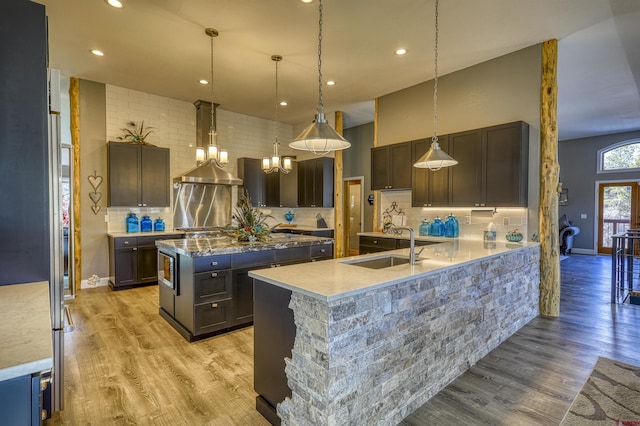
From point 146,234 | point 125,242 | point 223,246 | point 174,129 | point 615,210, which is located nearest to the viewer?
point 223,246

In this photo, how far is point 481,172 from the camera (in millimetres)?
4539

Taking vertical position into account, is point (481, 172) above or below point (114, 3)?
below

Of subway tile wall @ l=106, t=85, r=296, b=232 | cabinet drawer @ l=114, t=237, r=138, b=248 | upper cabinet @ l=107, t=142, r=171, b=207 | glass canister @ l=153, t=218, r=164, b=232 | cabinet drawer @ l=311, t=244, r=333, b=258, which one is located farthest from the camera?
glass canister @ l=153, t=218, r=164, b=232

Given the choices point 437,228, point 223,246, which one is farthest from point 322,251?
point 437,228

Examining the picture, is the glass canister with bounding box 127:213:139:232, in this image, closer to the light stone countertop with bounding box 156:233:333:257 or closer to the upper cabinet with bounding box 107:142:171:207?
the upper cabinet with bounding box 107:142:171:207

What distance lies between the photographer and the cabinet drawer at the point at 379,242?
5145 millimetres

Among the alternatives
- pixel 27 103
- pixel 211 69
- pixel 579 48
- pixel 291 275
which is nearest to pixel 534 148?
pixel 579 48

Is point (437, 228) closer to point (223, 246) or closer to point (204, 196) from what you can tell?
point (223, 246)

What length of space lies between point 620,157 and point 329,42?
970 centimetres

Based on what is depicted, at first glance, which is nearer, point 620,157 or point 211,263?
point 211,263

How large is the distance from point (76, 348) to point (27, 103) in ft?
8.68

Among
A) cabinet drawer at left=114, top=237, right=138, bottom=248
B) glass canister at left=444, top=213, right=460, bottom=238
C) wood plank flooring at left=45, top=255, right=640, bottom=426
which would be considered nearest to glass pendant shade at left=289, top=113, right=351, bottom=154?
wood plank flooring at left=45, top=255, right=640, bottom=426

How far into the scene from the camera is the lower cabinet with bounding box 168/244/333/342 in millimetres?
3395

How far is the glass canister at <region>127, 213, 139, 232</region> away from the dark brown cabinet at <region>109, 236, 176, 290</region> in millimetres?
354
